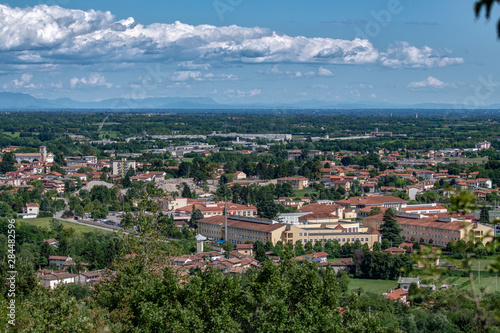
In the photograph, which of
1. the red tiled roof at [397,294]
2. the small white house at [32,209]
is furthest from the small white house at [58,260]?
the small white house at [32,209]

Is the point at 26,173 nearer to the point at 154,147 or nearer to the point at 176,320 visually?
the point at 154,147

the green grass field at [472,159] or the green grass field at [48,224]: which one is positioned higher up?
the green grass field at [472,159]

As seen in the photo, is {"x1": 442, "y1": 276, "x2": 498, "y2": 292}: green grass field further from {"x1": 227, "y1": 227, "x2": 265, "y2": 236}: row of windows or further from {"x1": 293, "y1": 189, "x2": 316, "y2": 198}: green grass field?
{"x1": 293, "y1": 189, "x2": 316, "y2": 198}: green grass field

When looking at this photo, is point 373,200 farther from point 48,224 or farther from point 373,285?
point 48,224

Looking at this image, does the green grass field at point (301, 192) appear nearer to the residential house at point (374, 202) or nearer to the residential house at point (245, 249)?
the residential house at point (374, 202)

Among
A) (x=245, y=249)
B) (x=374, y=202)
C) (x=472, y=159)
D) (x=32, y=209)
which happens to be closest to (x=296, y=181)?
(x=374, y=202)

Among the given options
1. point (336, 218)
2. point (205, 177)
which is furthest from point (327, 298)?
point (205, 177)
